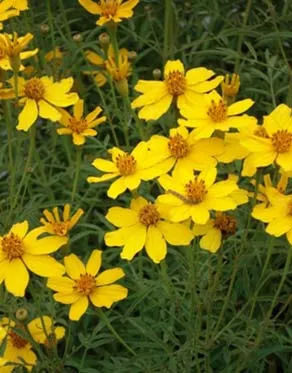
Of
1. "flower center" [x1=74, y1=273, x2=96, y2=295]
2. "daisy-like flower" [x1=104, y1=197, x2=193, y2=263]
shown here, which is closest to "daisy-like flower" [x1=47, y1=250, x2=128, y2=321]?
"flower center" [x1=74, y1=273, x2=96, y2=295]

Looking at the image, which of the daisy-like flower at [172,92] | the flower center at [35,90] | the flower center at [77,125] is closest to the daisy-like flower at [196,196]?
the daisy-like flower at [172,92]

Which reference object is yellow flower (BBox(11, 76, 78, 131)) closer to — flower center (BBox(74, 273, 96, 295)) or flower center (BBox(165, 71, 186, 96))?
flower center (BBox(165, 71, 186, 96))

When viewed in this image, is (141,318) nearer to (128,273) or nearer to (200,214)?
(128,273)

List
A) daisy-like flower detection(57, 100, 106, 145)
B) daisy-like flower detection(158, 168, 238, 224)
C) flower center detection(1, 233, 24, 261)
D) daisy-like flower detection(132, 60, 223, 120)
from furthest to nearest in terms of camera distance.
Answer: daisy-like flower detection(57, 100, 106, 145), daisy-like flower detection(132, 60, 223, 120), flower center detection(1, 233, 24, 261), daisy-like flower detection(158, 168, 238, 224)

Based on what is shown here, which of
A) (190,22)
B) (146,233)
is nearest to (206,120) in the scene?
(146,233)

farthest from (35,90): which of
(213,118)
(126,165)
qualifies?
(213,118)

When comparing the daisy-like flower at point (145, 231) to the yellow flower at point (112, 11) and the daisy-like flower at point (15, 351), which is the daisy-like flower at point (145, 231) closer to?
the daisy-like flower at point (15, 351)
